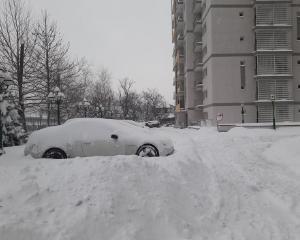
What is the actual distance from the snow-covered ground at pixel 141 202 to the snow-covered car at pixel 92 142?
2.47 meters

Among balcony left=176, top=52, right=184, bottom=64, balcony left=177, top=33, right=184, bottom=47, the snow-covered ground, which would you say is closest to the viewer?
the snow-covered ground

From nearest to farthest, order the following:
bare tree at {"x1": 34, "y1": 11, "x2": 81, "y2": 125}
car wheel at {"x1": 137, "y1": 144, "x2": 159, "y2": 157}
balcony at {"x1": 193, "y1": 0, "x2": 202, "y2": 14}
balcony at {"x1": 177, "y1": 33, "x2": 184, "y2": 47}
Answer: car wheel at {"x1": 137, "y1": 144, "x2": 159, "y2": 157}, bare tree at {"x1": 34, "y1": 11, "x2": 81, "y2": 125}, balcony at {"x1": 193, "y1": 0, "x2": 202, "y2": 14}, balcony at {"x1": 177, "y1": 33, "x2": 184, "y2": 47}

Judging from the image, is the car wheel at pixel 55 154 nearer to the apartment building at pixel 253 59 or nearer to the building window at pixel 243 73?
the apartment building at pixel 253 59

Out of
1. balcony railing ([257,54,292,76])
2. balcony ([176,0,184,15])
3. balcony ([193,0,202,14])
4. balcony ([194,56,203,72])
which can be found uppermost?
balcony ([176,0,184,15])

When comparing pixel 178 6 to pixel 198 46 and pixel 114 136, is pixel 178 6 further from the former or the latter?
pixel 114 136

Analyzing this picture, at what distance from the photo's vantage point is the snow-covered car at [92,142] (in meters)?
10.1

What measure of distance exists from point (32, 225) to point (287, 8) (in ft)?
124

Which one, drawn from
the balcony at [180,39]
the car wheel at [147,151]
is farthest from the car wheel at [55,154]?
the balcony at [180,39]

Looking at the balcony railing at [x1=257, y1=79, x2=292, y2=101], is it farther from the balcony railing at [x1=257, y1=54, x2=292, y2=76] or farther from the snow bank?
the snow bank

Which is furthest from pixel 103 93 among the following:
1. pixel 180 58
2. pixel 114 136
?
pixel 114 136

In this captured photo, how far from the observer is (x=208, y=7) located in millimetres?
38250

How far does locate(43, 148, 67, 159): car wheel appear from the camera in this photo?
10.1 metres

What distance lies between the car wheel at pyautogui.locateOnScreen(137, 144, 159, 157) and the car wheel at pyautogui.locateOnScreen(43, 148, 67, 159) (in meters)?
2.23

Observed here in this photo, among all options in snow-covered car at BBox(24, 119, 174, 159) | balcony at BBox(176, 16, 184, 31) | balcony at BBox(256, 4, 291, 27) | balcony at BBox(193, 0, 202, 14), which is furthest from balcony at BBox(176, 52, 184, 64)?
snow-covered car at BBox(24, 119, 174, 159)
